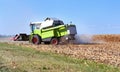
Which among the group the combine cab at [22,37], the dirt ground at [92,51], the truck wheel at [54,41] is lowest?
the dirt ground at [92,51]

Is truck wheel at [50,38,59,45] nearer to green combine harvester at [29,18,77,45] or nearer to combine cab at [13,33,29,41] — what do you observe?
green combine harvester at [29,18,77,45]

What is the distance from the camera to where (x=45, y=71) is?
1270 centimetres

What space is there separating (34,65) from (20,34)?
26.9 meters

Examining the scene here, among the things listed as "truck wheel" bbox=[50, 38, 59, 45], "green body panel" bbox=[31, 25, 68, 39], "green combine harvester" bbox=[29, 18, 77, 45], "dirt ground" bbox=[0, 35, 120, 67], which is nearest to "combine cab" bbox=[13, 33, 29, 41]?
"green combine harvester" bbox=[29, 18, 77, 45]

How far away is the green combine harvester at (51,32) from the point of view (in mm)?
35125

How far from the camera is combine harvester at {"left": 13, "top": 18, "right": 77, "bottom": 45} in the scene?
115 feet

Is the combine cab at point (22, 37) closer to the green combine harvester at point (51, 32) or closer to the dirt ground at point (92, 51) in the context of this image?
the green combine harvester at point (51, 32)

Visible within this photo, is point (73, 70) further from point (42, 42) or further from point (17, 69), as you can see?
point (42, 42)

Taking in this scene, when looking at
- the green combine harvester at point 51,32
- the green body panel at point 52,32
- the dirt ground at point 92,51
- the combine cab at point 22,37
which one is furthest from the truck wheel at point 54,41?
the combine cab at point 22,37

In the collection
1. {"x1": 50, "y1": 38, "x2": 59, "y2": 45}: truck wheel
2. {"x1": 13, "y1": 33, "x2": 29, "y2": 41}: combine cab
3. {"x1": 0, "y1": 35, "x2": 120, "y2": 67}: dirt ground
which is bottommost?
{"x1": 0, "y1": 35, "x2": 120, "y2": 67}: dirt ground

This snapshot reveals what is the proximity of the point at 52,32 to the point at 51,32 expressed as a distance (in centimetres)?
19

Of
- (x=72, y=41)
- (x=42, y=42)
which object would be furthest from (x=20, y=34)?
(x=72, y=41)

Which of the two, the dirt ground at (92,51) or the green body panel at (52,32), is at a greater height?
the green body panel at (52,32)

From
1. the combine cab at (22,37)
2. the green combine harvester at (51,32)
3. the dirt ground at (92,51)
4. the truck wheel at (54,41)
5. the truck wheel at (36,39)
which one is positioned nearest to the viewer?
the dirt ground at (92,51)
